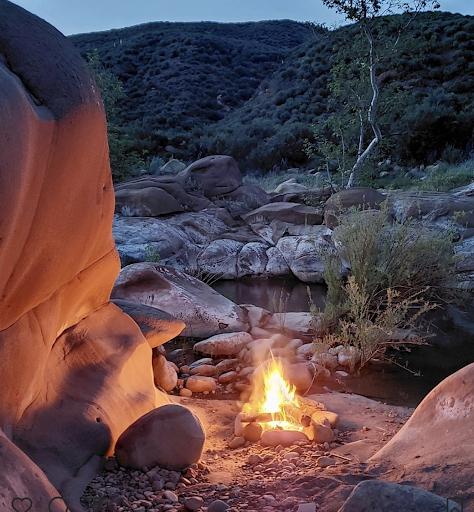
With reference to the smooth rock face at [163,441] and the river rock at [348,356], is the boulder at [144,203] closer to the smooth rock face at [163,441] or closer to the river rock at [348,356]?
the river rock at [348,356]

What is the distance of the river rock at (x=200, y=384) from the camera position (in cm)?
432

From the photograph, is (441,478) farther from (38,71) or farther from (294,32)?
(294,32)

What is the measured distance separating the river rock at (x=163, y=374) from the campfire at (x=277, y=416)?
69cm

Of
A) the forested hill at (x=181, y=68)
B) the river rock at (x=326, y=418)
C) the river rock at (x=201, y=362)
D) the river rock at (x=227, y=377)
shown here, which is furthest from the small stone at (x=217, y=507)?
the forested hill at (x=181, y=68)

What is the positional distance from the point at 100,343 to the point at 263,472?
112 centimetres

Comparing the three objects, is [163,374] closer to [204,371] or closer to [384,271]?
[204,371]

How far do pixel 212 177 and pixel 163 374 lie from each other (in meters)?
8.98

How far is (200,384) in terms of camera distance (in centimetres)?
432

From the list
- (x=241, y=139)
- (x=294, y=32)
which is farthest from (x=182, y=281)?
(x=294, y=32)

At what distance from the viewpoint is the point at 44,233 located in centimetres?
202

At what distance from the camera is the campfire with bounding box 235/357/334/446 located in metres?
3.02

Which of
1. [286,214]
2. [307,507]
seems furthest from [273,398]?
[286,214]

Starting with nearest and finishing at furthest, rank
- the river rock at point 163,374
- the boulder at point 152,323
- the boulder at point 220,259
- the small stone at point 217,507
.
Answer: the small stone at point 217,507, the boulder at point 152,323, the river rock at point 163,374, the boulder at point 220,259

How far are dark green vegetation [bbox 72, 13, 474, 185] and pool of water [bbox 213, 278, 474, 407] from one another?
6.47m
